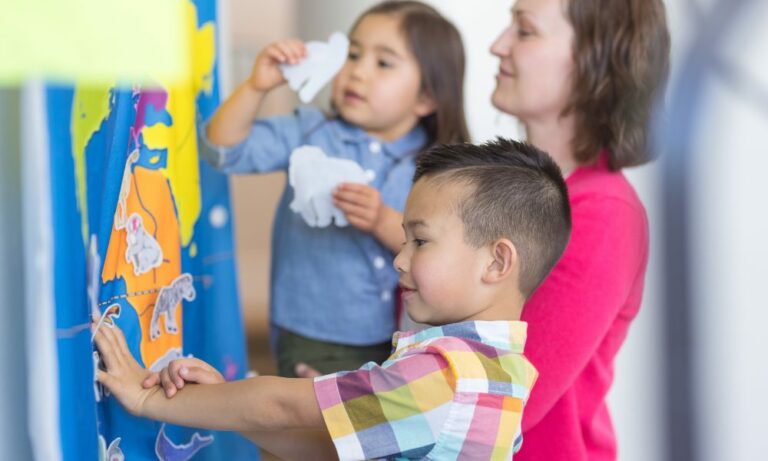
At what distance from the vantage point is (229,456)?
1.31 metres

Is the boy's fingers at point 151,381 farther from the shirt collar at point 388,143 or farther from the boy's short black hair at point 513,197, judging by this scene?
the shirt collar at point 388,143

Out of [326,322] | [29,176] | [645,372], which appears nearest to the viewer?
[29,176]

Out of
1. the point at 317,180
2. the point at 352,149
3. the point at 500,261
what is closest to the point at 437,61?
the point at 352,149

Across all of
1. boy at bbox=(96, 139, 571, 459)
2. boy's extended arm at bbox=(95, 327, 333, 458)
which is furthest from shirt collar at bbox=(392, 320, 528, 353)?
boy's extended arm at bbox=(95, 327, 333, 458)

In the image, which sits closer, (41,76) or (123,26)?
(41,76)

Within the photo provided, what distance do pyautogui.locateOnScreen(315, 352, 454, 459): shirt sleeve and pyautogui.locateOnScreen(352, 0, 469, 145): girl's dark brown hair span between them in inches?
28.4

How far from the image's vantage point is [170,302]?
3.68 ft

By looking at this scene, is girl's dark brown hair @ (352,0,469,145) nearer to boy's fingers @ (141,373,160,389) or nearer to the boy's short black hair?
the boy's short black hair

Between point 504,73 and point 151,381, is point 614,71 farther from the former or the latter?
point 151,381

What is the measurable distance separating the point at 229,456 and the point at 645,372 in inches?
37.5

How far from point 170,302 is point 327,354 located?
37 centimetres

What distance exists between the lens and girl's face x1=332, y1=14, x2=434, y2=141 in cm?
146

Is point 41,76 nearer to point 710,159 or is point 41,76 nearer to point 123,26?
point 123,26

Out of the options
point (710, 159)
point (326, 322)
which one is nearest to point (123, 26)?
point (326, 322)
